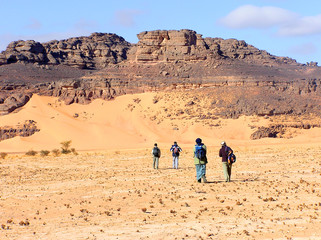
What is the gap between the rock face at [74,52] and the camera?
95.1m

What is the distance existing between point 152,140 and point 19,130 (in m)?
16.9

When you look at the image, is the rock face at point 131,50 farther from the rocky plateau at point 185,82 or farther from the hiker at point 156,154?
the hiker at point 156,154

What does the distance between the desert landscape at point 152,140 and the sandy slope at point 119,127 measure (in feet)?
0.59

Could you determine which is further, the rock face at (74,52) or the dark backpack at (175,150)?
the rock face at (74,52)

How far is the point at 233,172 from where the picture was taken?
76.1 feet

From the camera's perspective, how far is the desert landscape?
12672mm

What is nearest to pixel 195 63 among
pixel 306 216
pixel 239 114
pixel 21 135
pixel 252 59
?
pixel 239 114

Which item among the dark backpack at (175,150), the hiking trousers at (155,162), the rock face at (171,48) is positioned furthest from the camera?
the rock face at (171,48)

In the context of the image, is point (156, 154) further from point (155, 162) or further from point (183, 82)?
point (183, 82)

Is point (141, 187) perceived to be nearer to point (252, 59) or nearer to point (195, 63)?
point (195, 63)

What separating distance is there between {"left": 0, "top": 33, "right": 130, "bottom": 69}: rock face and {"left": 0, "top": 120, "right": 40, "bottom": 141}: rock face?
29.2m

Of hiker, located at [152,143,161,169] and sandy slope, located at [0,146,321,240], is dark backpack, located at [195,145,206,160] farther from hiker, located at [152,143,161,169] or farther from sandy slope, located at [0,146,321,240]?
hiker, located at [152,143,161,169]

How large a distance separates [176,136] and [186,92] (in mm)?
8876

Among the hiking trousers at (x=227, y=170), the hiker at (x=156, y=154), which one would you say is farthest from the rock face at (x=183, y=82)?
the hiking trousers at (x=227, y=170)
